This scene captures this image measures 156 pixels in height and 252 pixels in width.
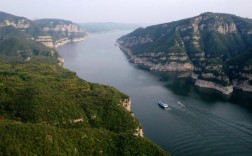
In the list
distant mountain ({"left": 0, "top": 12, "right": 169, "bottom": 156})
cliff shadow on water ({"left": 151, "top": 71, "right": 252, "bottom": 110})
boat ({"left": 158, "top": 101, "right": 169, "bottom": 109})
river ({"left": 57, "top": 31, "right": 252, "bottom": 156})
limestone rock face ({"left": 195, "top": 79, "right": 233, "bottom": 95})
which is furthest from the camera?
limestone rock face ({"left": 195, "top": 79, "right": 233, "bottom": 95})

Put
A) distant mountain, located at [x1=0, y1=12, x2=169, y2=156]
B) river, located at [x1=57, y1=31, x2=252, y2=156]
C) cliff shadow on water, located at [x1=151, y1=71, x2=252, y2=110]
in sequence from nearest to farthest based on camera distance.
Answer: distant mountain, located at [x1=0, y1=12, x2=169, y2=156] → river, located at [x1=57, y1=31, x2=252, y2=156] → cliff shadow on water, located at [x1=151, y1=71, x2=252, y2=110]

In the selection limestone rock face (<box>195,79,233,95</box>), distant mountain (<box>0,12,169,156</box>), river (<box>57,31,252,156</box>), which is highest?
distant mountain (<box>0,12,169,156</box>)

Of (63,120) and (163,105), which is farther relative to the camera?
(163,105)

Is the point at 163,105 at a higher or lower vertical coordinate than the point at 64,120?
lower

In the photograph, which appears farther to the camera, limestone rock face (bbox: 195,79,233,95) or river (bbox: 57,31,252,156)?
limestone rock face (bbox: 195,79,233,95)

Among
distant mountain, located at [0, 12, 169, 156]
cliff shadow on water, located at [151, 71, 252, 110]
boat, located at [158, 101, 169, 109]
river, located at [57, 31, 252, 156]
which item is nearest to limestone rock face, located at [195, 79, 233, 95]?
cliff shadow on water, located at [151, 71, 252, 110]

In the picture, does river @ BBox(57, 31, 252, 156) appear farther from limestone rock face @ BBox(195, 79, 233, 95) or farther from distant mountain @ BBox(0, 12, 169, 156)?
distant mountain @ BBox(0, 12, 169, 156)

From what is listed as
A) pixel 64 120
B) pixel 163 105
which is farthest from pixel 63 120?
pixel 163 105

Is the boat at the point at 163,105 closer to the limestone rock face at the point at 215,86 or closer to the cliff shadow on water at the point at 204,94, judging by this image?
the cliff shadow on water at the point at 204,94

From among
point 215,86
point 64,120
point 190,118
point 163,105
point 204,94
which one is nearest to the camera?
point 64,120

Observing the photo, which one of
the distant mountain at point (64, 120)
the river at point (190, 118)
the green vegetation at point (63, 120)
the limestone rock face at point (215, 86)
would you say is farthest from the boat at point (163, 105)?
the limestone rock face at point (215, 86)

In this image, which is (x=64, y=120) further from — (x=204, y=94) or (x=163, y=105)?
(x=204, y=94)

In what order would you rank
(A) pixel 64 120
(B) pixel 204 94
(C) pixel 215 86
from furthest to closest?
(C) pixel 215 86 → (B) pixel 204 94 → (A) pixel 64 120
